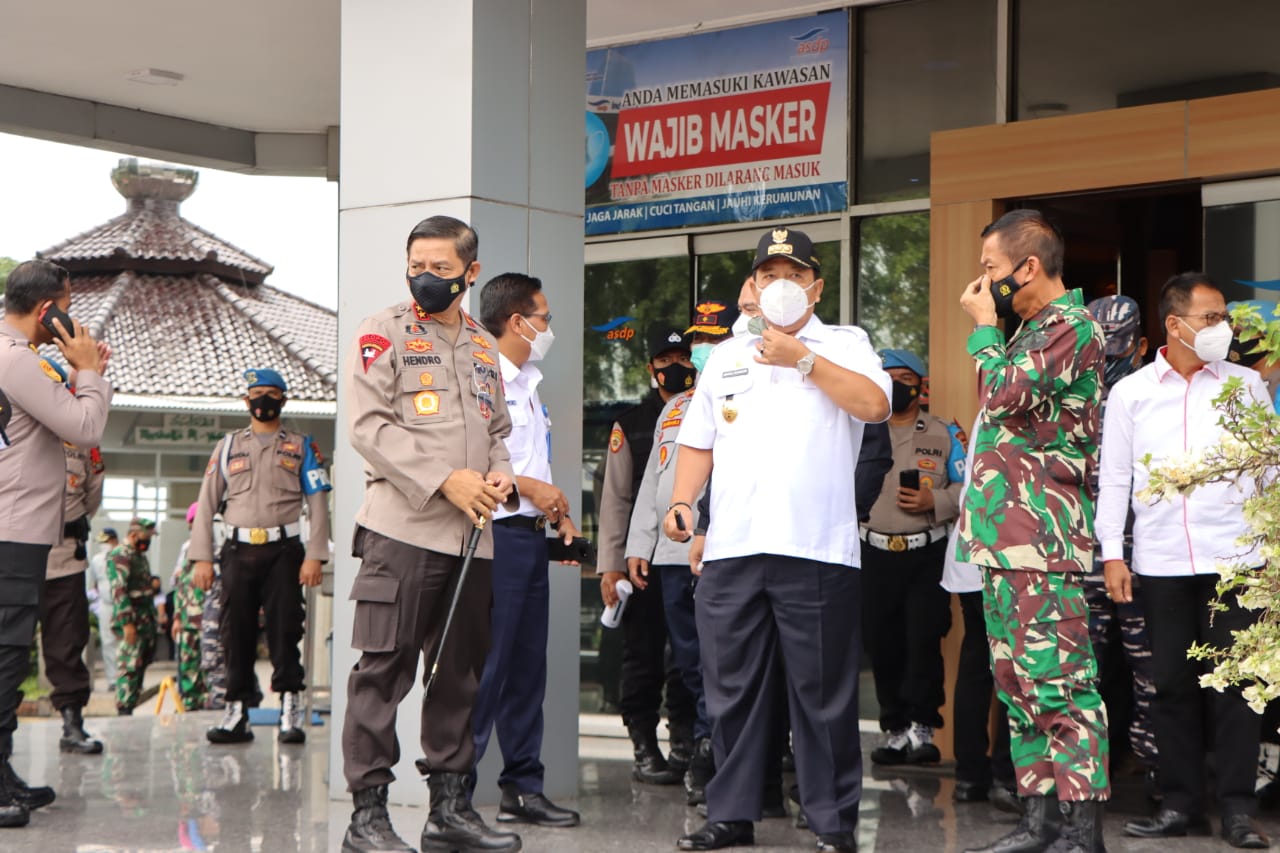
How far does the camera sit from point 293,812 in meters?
5.95

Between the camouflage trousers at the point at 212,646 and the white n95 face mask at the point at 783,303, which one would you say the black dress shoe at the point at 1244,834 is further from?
the camouflage trousers at the point at 212,646

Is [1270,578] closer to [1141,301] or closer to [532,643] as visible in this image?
[532,643]

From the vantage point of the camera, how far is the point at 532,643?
5605 millimetres

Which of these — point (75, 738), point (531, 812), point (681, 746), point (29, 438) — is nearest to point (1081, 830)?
point (531, 812)

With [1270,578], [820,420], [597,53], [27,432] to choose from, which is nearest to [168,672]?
[597,53]

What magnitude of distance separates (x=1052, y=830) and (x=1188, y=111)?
3.79 metres

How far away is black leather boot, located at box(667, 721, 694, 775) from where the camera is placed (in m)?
6.79

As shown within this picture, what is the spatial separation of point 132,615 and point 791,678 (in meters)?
11.6

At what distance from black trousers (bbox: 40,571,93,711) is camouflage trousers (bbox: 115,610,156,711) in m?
6.90

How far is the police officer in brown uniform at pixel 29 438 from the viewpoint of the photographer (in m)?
5.60

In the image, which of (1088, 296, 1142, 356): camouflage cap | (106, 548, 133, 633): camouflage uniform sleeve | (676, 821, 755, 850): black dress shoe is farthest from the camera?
(106, 548, 133, 633): camouflage uniform sleeve

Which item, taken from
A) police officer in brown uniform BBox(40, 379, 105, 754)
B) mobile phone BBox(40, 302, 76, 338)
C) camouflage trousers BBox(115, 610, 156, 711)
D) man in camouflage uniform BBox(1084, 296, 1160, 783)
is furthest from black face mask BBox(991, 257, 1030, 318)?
camouflage trousers BBox(115, 610, 156, 711)

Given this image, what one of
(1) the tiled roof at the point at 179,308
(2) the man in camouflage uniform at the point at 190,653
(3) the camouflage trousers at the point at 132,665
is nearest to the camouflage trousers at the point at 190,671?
A: (2) the man in camouflage uniform at the point at 190,653

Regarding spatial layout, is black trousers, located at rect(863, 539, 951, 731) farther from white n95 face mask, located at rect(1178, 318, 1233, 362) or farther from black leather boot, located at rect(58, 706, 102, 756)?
black leather boot, located at rect(58, 706, 102, 756)
